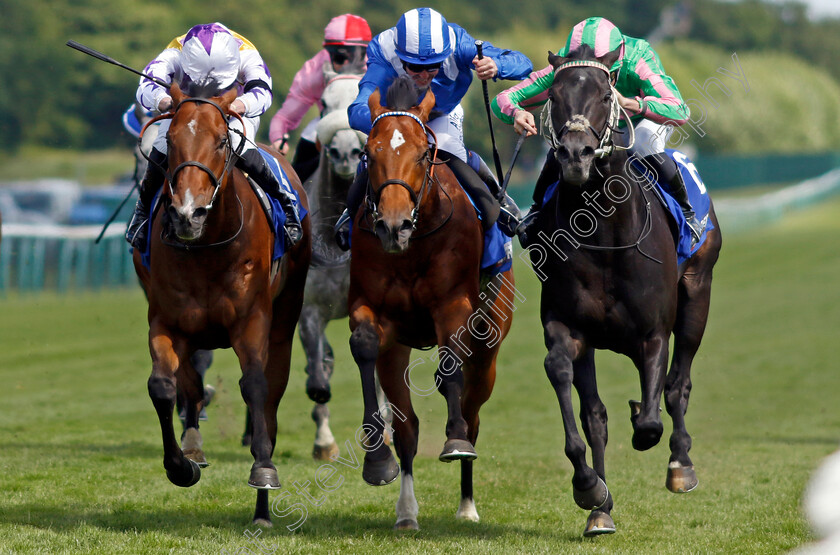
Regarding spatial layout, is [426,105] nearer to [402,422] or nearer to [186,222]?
[186,222]

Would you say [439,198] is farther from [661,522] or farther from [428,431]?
[428,431]

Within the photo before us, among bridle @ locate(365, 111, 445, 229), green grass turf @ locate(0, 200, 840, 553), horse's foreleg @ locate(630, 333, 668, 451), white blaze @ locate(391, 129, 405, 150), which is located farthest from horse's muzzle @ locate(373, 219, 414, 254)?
green grass turf @ locate(0, 200, 840, 553)

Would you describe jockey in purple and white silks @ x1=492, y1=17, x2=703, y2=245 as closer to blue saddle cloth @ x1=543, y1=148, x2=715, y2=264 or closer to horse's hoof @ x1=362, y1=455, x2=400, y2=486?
blue saddle cloth @ x1=543, y1=148, x2=715, y2=264

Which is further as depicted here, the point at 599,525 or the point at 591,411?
the point at 591,411

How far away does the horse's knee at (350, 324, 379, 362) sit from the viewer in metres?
5.88

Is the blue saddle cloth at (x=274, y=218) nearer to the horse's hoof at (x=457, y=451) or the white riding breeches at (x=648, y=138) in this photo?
the horse's hoof at (x=457, y=451)

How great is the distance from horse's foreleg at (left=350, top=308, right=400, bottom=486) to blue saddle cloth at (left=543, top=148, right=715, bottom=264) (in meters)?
1.21

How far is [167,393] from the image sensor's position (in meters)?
5.73

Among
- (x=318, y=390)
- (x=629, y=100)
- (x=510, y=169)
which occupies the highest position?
(x=629, y=100)

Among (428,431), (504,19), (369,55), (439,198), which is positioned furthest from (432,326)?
(504,19)

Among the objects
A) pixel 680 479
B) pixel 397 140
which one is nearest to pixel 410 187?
Answer: pixel 397 140

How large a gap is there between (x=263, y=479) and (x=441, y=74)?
2.46 metres

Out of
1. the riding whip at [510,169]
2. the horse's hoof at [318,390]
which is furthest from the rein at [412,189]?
the horse's hoof at [318,390]

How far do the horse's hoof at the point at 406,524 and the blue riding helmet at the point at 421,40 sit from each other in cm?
242
